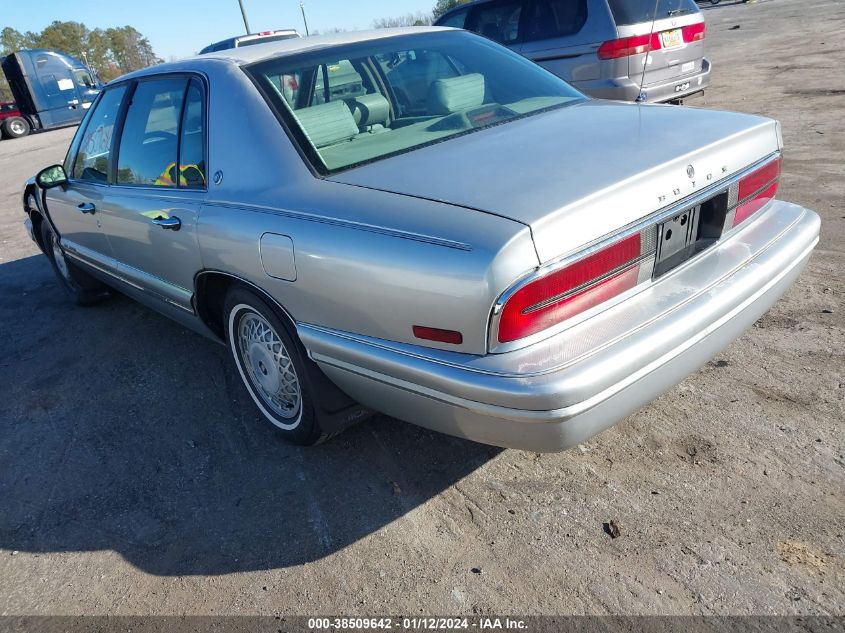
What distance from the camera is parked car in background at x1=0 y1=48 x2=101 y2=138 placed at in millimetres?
21453

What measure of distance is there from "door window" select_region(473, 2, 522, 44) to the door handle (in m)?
5.69

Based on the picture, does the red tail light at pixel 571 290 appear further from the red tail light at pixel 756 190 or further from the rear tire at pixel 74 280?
the rear tire at pixel 74 280

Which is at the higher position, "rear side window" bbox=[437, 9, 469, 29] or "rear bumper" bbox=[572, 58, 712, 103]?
"rear side window" bbox=[437, 9, 469, 29]

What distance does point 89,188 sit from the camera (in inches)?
159

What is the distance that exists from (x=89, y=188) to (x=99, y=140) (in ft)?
0.99

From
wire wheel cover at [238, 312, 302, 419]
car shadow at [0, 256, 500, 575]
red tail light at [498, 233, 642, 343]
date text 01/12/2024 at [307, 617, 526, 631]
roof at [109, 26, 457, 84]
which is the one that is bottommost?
car shadow at [0, 256, 500, 575]

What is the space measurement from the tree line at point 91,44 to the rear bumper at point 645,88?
6194 cm

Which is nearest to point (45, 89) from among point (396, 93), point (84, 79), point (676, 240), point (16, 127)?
point (84, 79)

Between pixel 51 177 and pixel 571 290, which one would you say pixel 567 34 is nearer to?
pixel 51 177

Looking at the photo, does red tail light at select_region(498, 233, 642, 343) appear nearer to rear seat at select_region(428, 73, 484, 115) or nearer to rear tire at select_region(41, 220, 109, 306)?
rear seat at select_region(428, 73, 484, 115)

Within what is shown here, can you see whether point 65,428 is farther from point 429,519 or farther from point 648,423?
point 648,423

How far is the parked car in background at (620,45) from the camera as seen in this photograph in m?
6.81

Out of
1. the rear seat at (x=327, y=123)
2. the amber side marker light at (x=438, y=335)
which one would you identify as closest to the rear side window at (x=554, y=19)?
the rear seat at (x=327, y=123)

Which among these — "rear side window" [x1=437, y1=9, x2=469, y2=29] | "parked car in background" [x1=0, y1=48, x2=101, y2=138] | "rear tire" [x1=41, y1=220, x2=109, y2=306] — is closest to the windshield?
"rear tire" [x1=41, y1=220, x2=109, y2=306]
